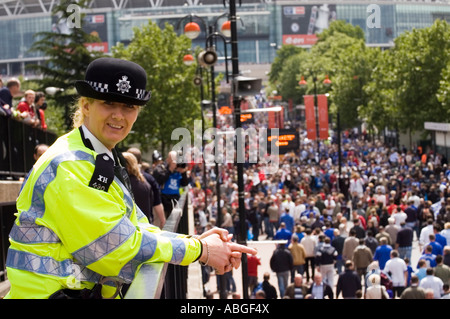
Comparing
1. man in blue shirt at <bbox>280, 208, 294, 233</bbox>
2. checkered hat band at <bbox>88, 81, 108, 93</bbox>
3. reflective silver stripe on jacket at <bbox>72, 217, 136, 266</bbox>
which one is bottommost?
man in blue shirt at <bbox>280, 208, 294, 233</bbox>

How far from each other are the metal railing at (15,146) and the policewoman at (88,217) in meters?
8.37

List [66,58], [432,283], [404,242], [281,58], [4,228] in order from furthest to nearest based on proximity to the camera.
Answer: [281,58] < [66,58] < [404,242] < [432,283] < [4,228]

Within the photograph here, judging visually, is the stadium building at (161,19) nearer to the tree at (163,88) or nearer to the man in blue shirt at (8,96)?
the tree at (163,88)

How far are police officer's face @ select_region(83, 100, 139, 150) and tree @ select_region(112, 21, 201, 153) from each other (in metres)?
40.4

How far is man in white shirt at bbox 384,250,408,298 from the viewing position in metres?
16.9

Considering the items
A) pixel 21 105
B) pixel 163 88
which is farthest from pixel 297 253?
pixel 163 88

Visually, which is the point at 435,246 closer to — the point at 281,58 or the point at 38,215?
the point at 38,215

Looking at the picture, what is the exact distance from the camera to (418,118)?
4969cm

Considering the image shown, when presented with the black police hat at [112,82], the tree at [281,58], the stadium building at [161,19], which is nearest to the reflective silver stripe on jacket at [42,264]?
the black police hat at [112,82]

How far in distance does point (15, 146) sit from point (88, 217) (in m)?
10.1

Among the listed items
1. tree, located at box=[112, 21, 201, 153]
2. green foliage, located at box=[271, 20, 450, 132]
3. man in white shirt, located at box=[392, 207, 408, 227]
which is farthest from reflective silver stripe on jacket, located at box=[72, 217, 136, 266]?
tree, located at box=[112, 21, 201, 153]

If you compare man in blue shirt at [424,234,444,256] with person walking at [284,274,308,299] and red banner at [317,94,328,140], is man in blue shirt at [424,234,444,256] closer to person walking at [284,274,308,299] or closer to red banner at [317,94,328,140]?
person walking at [284,274,308,299]

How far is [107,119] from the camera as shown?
9.62ft
